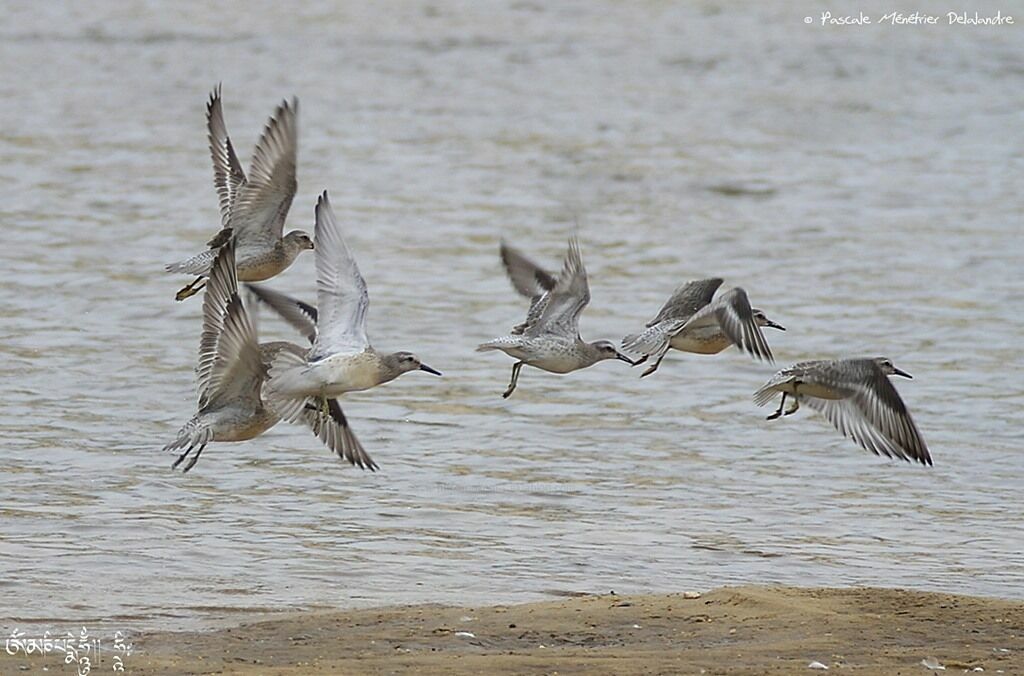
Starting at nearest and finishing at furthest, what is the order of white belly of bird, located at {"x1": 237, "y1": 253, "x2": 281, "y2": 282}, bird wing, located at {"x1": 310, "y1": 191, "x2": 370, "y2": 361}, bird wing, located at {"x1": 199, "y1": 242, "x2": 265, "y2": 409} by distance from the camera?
bird wing, located at {"x1": 199, "y1": 242, "x2": 265, "y2": 409} → bird wing, located at {"x1": 310, "y1": 191, "x2": 370, "y2": 361} → white belly of bird, located at {"x1": 237, "y1": 253, "x2": 281, "y2": 282}

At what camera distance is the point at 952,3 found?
33812 millimetres

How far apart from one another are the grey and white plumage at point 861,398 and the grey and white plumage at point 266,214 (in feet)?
8.58

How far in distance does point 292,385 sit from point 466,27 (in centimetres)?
2446

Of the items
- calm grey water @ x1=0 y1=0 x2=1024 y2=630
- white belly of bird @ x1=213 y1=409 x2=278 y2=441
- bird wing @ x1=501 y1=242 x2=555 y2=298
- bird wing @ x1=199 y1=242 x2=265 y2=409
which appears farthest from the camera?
calm grey water @ x1=0 y1=0 x2=1024 y2=630

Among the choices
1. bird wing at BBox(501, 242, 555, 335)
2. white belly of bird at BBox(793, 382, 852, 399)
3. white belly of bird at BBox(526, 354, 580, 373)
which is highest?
bird wing at BBox(501, 242, 555, 335)

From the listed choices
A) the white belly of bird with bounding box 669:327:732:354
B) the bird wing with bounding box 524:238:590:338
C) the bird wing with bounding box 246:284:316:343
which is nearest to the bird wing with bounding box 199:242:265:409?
the bird wing with bounding box 246:284:316:343

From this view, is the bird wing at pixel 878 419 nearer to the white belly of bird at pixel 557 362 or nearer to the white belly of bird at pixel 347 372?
the white belly of bird at pixel 557 362

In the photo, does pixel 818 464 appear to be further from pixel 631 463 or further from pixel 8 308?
pixel 8 308

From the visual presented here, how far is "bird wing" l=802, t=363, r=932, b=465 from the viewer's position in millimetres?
9086

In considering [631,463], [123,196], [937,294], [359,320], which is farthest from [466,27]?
[359,320]

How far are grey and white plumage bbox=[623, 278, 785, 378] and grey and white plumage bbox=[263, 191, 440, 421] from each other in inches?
48.5

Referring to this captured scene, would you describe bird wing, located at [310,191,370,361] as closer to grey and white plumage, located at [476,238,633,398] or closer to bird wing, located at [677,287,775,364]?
grey and white plumage, located at [476,238,633,398]

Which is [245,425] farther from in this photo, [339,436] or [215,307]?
[339,436]

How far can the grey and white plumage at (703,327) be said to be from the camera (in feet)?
29.7
